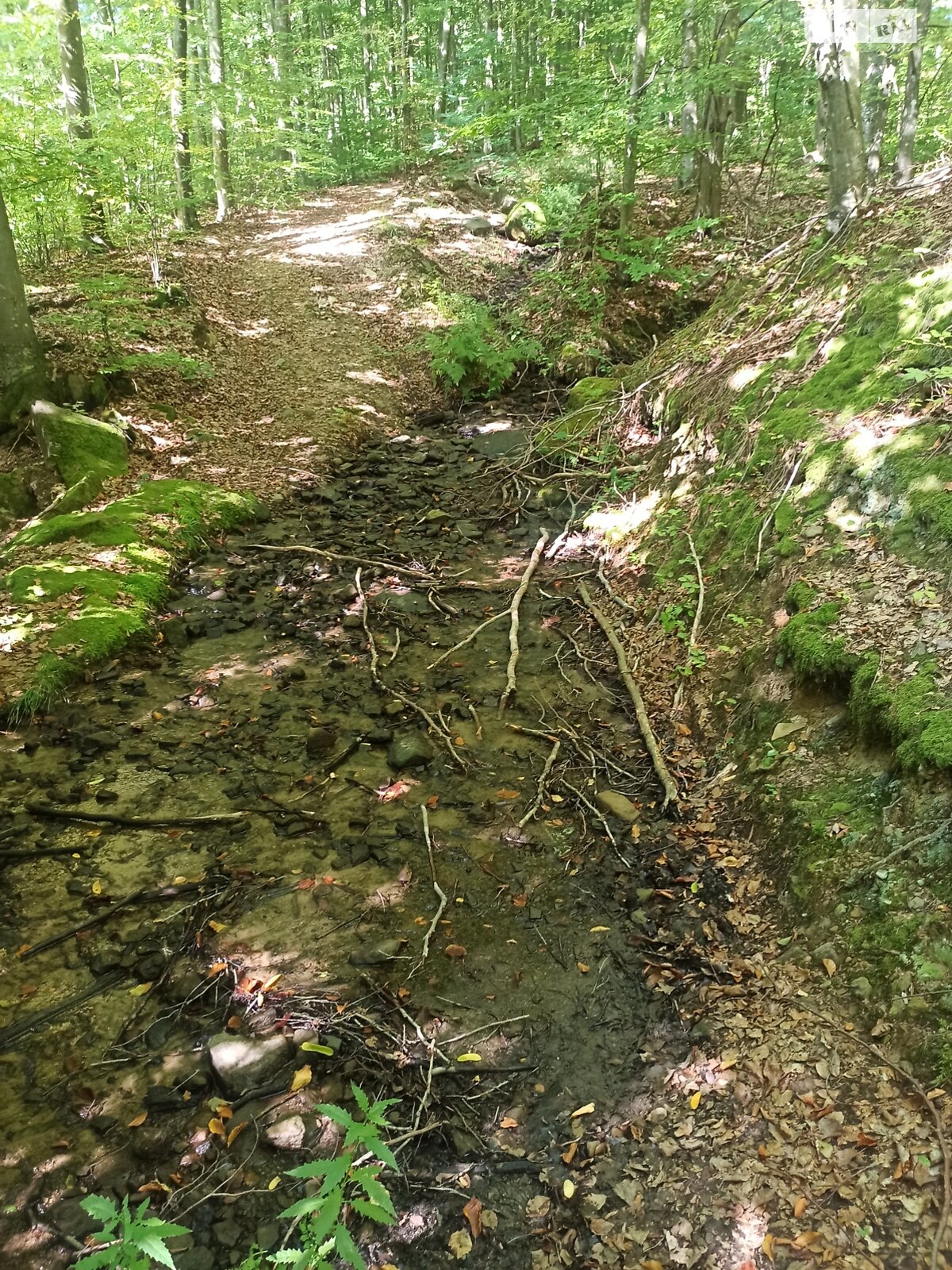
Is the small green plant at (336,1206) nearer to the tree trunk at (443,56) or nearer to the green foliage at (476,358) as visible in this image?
the green foliage at (476,358)

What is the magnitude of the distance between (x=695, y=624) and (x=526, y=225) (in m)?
14.7

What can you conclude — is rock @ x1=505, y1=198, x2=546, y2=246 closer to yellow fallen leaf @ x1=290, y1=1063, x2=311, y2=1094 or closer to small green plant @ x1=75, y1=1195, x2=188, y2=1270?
yellow fallen leaf @ x1=290, y1=1063, x2=311, y2=1094

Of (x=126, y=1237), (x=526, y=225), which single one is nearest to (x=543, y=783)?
(x=126, y=1237)

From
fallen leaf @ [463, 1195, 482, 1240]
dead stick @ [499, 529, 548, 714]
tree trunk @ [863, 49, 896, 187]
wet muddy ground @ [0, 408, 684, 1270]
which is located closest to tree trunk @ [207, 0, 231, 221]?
tree trunk @ [863, 49, 896, 187]

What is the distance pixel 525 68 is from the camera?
66.8ft

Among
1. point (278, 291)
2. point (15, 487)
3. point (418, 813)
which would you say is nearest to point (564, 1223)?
point (418, 813)

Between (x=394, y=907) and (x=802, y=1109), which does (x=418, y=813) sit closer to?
(x=394, y=907)

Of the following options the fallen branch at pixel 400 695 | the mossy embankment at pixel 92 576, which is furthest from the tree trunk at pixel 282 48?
the fallen branch at pixel 400 695

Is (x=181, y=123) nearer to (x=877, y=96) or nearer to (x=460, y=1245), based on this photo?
(x=877, y=96)

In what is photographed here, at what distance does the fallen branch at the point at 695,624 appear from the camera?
5371 mm

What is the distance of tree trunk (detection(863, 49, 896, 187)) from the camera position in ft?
27.5

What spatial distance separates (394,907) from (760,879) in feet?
6.63

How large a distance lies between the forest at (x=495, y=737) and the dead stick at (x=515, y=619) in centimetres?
7

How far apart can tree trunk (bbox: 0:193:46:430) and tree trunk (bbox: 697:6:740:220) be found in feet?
28.3
